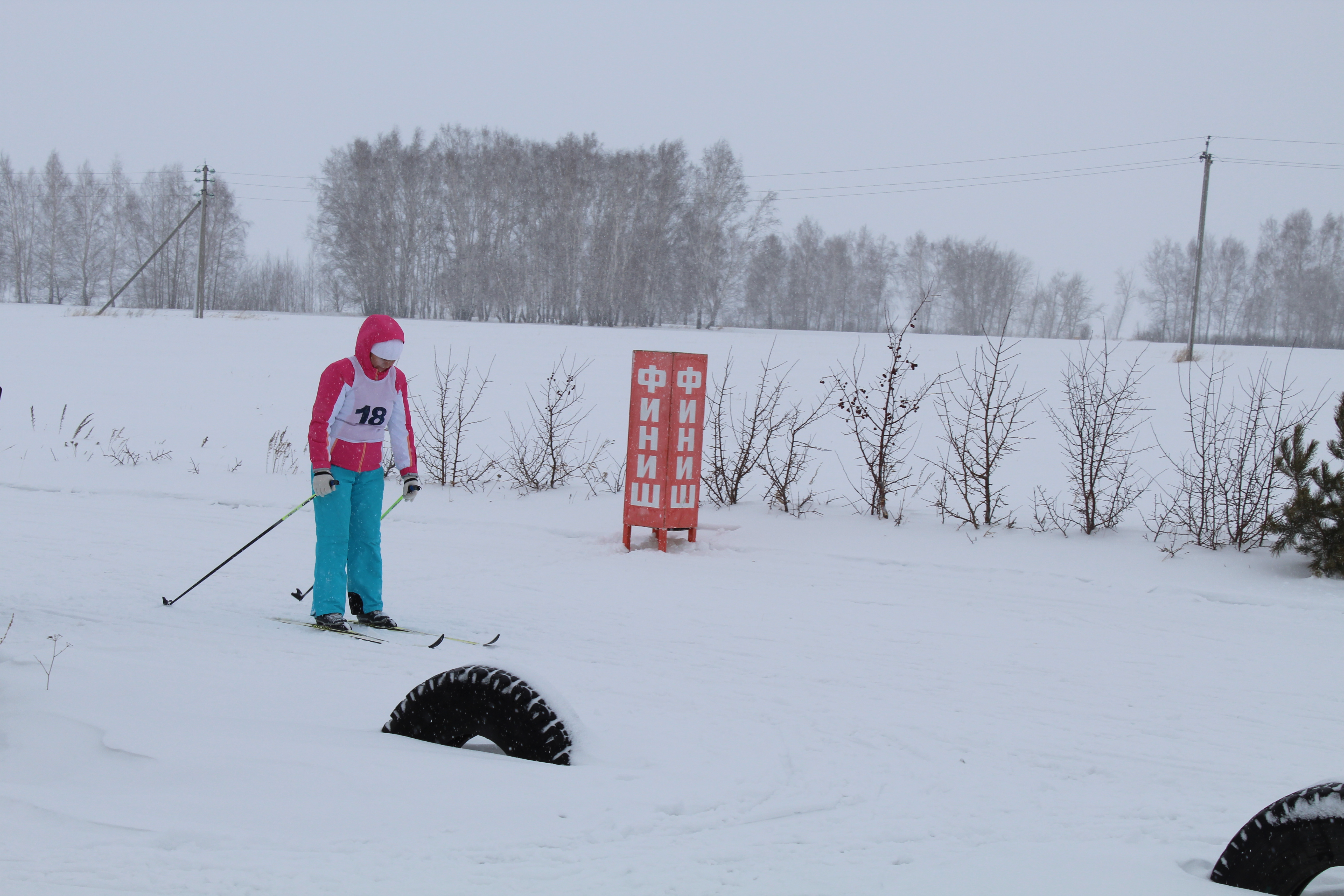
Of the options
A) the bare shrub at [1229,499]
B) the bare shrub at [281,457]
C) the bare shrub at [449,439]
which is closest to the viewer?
the bare shrub at [1229,499]

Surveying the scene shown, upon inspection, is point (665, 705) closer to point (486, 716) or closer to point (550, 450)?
point (486, 716)

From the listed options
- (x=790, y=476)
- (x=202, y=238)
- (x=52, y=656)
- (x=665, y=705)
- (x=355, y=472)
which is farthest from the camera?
(x=202, y=238)

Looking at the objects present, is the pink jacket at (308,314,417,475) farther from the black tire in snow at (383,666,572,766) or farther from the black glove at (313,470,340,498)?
the black tire in snow at (383,666,572,766)

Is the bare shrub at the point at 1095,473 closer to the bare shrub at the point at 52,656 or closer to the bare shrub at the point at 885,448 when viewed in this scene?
the bare shrub at the point at 885,448

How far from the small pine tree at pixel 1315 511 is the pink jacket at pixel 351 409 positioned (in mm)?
6732

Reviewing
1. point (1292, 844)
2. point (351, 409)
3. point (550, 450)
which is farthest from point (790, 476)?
point (1292, 844)

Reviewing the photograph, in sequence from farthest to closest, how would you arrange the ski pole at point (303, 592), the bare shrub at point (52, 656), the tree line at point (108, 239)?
1. the tree line at point (108, 239)
2. the ski pole at point (303, 592)
3. the bare shrub at point (52, 656)

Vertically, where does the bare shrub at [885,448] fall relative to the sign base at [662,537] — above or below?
above

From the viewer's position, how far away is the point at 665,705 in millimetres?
4309

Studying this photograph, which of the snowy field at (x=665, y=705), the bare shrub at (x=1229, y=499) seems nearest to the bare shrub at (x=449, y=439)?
the snowy field at (x=665, y=705)

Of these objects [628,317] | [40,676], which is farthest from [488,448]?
[628,317]

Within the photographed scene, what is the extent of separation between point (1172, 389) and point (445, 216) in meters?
33.8

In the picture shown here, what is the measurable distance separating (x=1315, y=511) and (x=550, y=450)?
7.43m

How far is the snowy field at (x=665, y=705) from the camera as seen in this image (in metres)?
2.76
